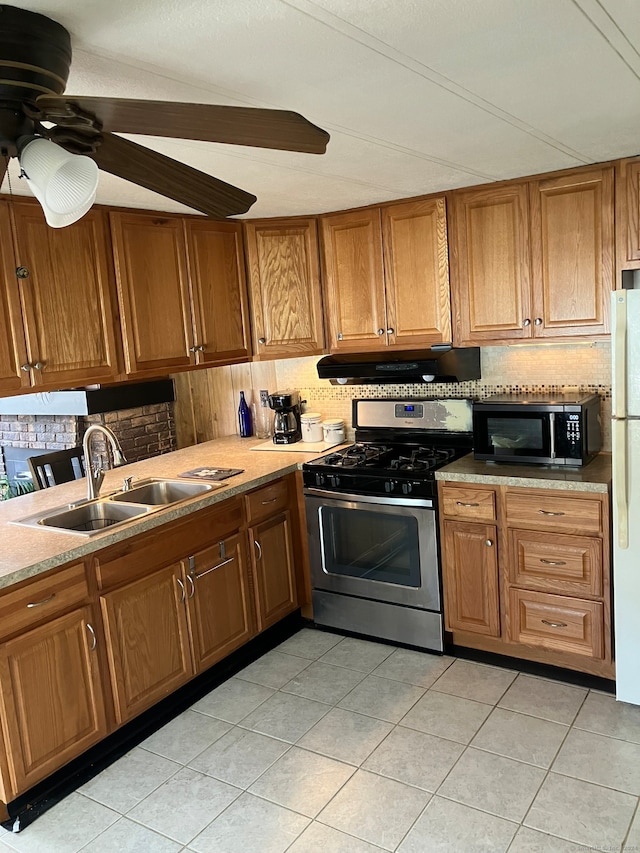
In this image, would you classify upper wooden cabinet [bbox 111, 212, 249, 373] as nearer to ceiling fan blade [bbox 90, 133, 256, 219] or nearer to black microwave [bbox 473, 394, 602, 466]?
black microwave [bbox 473, 394, 602, 466]

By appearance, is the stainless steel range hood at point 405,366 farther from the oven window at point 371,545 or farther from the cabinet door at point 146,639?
the cabinet door at point 146,639

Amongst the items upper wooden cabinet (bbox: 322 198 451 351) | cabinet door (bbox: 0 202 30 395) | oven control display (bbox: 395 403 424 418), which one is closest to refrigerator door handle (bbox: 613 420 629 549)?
upper wooden cabinet (bbox: 322 198 451 351)

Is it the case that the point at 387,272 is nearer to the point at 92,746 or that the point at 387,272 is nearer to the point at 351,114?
the point at 351,114

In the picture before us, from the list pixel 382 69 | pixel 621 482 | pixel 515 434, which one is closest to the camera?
pixel 382 69

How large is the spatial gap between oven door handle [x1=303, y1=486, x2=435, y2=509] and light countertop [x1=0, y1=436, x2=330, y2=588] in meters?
0.18

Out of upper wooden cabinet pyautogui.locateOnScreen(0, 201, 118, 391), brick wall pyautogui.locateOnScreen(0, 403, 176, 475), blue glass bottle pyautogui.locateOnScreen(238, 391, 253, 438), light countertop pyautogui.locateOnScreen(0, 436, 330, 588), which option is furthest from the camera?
blue glass bottle pyautogui.locateOnScreen(238, 391, 253, 438)

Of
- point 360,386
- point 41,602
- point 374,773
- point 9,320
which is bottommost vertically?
point 374,773

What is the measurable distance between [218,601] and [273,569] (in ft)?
1.38

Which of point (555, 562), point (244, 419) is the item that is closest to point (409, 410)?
point (244, 419)

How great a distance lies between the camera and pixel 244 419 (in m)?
4.36

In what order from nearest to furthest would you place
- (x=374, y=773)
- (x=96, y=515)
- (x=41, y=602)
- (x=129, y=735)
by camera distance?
(x=41, y=602), (x=374, y=773), (x=129, y=735), (x=96, y=515)

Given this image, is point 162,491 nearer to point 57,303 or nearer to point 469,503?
point 57,303

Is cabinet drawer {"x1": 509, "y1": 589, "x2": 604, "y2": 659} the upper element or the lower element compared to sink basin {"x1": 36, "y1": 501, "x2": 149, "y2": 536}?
lower

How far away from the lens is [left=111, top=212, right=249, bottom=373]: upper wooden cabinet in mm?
3209
